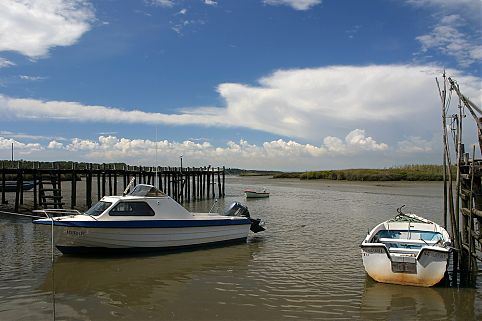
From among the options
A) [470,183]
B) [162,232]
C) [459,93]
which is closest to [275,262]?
[162,232]

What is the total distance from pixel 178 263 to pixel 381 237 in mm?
6644

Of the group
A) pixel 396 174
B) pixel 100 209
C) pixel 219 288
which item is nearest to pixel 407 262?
pixel 219 288

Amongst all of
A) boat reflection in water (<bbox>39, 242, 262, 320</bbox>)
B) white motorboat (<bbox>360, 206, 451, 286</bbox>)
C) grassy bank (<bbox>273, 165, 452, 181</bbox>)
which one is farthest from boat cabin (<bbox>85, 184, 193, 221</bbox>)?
grassy bank (<bbox>273, 165, 452, 181</bbox>)

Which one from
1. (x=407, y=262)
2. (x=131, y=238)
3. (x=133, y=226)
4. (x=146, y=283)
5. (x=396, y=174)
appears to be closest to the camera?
(x=407, y=262)

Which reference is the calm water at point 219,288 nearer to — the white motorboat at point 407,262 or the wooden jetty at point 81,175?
the white motorboat at point 407,262

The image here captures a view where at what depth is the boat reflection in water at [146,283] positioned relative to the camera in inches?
380

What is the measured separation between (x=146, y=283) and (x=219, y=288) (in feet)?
6.67

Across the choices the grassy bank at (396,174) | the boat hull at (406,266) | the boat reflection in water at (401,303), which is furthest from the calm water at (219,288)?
the grassy bank at (396,174)

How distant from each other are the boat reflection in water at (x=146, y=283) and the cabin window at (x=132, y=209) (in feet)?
4.78

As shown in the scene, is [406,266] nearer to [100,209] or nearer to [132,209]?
[132,209]

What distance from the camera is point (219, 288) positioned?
11312mm

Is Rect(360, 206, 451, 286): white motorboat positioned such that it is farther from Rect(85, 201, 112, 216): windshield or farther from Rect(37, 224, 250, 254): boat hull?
Rect(85, 201, 112, 216): windshield

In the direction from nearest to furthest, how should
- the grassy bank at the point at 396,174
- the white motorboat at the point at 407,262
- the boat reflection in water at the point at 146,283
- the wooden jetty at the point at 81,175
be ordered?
the boat reflection in water at the point at 146,283
the white motorboat at the point at 407,262
the wooden jetty at the point at 81,175
the grassy bank at the point at 396,174

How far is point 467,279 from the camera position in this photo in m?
11.6
